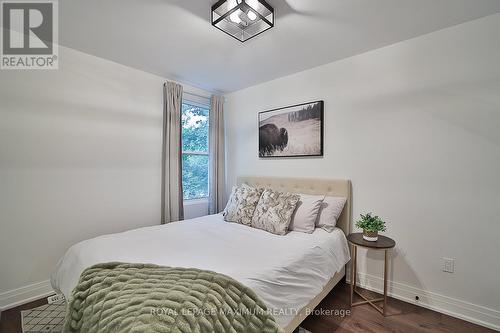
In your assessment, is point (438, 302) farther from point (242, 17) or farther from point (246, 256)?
point (242, 17)

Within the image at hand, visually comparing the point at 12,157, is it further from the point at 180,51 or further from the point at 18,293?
the point at 180,51

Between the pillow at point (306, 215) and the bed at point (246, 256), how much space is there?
0.09 meters

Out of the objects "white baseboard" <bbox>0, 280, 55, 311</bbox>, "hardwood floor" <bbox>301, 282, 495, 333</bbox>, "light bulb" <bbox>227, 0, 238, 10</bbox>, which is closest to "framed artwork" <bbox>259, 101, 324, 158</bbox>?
"light bulb" <bbox>227, 0, 238, 10</bbox>

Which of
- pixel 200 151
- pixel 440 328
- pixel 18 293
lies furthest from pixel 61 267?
pixel 440 328

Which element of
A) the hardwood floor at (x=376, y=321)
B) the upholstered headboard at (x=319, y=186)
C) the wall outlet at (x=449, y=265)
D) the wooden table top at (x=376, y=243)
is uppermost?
the upholstered headboard at (x=319, y=186)

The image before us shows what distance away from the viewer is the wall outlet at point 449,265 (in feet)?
5.85

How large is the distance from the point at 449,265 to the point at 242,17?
272cm

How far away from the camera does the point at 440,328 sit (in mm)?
1624

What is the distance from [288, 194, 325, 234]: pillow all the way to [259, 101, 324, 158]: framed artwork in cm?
65

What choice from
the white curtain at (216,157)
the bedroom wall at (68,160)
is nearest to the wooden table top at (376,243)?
the white curtain at (216,157)

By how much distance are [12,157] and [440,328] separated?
12.7ft

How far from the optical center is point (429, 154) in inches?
74.6

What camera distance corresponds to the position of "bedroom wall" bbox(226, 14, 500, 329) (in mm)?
1673

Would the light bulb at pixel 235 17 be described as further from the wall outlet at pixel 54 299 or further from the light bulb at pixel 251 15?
the wall outlet at pixel 54 299
